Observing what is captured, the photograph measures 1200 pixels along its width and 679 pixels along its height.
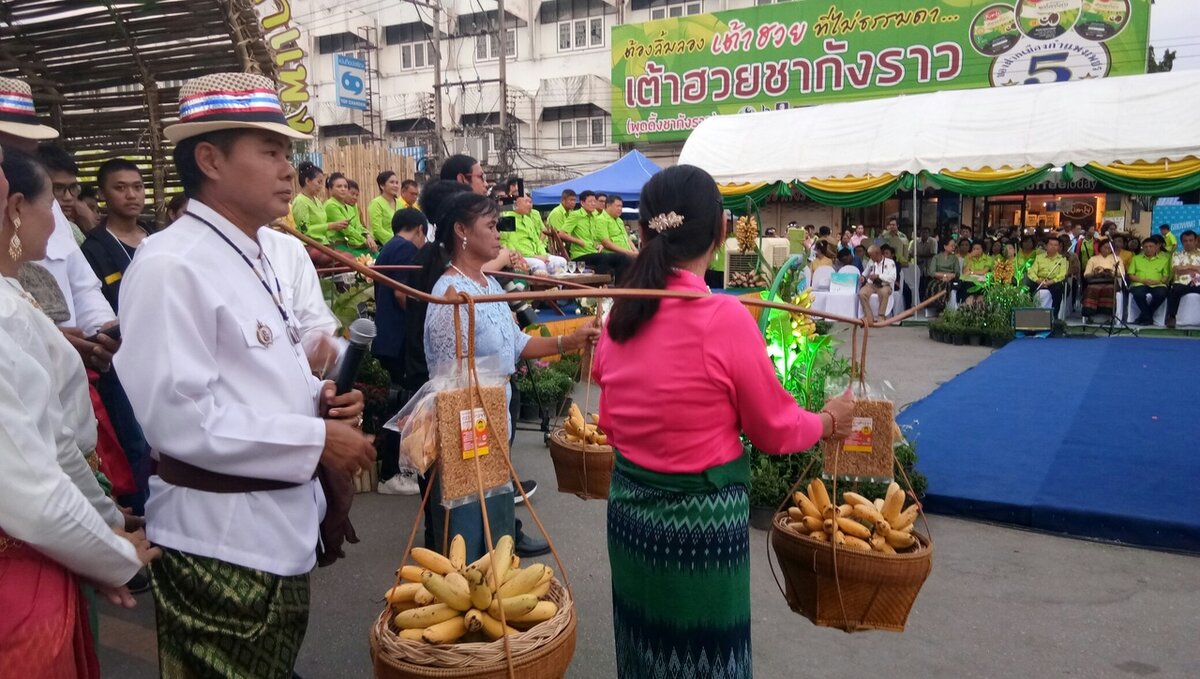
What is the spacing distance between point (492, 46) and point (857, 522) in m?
31.1

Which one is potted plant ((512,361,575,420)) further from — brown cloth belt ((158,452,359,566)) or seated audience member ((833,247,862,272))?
seated audience member ((833,247,862,272))

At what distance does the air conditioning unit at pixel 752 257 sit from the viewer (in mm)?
12750

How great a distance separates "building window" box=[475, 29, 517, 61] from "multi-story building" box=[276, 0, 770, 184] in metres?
0.04

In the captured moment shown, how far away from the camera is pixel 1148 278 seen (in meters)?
12.1

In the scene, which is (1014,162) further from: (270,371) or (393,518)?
(270,371)

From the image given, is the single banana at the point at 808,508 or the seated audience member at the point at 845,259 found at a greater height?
the seated audience member at the point at 845,259

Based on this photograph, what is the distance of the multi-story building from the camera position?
28.4m

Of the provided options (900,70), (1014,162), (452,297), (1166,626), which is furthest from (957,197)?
(452,297)

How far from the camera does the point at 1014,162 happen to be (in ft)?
38.9

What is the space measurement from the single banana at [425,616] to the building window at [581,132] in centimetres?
2778

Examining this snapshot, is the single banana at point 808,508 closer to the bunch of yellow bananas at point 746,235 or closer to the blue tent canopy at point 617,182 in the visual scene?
the bunch of yellow bananas at point 746,235

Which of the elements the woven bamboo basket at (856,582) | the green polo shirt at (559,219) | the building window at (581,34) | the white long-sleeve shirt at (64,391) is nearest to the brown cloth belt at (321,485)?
the white long-sleeve shirt at (64,391)

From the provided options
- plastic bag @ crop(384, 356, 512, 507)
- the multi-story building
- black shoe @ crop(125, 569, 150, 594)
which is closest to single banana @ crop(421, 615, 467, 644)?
plastic bag @ crop(384, 356, 512, 507)

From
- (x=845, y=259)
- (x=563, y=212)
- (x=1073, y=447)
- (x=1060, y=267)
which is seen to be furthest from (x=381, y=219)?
(x=1060, y=267)
